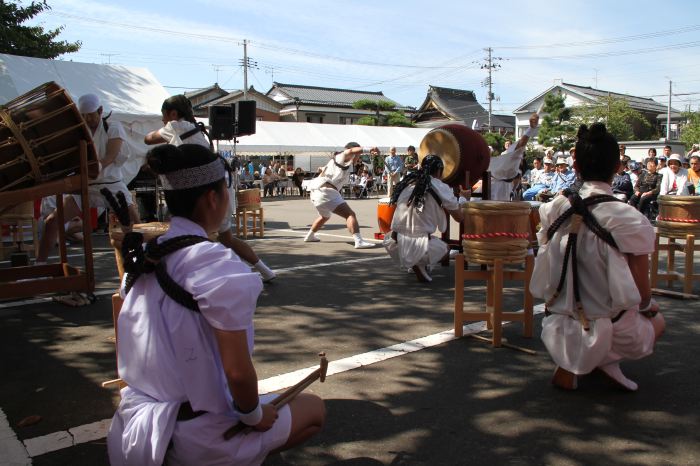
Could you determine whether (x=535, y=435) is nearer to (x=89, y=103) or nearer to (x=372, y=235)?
(x=89, y=103)

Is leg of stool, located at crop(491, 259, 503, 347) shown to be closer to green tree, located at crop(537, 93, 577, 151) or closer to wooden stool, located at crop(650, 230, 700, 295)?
wooden stool, located at crop(650, 230, 700, 295)

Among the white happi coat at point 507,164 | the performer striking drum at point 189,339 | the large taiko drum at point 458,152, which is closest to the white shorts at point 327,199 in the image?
the large taiko drum at point 458,152

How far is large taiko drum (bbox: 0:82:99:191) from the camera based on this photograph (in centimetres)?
493

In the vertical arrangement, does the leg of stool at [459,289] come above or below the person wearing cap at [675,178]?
below

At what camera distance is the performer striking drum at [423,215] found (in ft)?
22.2

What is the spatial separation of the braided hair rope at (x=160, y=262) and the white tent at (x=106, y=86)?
40.3 ft

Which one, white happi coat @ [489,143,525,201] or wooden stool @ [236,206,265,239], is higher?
white happi coat @ [489,143,525,201]

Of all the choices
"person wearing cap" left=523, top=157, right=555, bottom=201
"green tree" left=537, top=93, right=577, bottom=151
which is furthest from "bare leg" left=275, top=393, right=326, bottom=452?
"green tree" left=537, top=93, right=577, bottom=151

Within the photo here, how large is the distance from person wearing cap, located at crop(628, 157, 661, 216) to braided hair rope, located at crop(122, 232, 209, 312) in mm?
14099

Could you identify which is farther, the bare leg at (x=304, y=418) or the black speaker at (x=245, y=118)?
the black speaker at (x=245, y=118)

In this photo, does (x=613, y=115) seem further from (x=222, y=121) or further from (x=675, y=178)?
(x=222, y=121)

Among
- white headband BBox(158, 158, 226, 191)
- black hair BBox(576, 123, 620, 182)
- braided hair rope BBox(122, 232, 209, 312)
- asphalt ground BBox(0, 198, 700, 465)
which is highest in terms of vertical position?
black hair BBox(576, 123, 620, 182)

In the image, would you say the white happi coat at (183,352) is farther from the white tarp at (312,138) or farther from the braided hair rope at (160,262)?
the white tarp at (312,138)

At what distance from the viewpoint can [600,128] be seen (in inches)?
138
